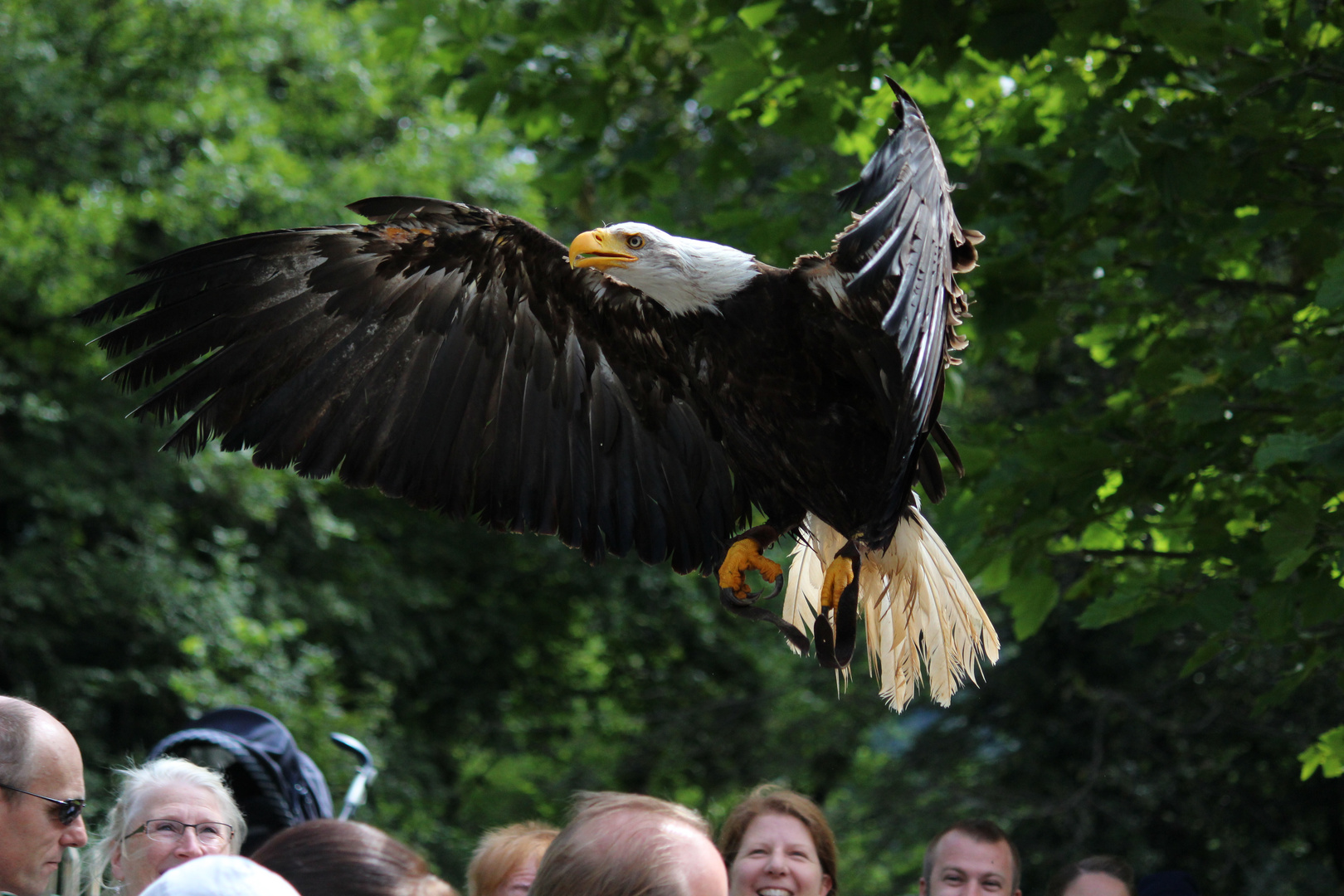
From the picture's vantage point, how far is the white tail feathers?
3357 mm

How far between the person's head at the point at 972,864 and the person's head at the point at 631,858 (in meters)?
1.93

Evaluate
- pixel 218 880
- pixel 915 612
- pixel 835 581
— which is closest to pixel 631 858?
pixel 218 880

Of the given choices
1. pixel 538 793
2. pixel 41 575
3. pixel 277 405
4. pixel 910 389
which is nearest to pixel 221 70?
pixel 41 575

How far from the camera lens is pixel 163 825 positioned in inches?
112

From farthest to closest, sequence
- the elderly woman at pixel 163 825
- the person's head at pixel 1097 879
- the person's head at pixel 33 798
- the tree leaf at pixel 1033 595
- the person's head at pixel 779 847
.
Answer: the tree leaf at pixel 1033 595
the person's head at pixel 1097 879
the person's head at pixel 779 847
the elderly woman at pixel 163 825
the person's head at pixel 33 798

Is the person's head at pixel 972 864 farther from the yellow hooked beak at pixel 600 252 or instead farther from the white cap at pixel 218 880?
the white cap at pixel 218 880

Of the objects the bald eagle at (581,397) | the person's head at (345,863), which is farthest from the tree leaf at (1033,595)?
the person's head at (345,863)

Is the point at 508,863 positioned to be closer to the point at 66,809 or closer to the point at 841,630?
the point at 841,630

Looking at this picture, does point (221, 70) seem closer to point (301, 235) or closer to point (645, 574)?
point (645, 574)

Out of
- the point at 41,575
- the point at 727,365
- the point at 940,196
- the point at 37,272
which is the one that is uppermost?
the point at 940,196

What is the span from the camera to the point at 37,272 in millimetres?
8070

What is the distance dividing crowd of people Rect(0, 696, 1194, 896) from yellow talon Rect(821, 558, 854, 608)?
70 cm

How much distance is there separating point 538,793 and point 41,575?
15.0ft

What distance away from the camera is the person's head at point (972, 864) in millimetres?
3539
